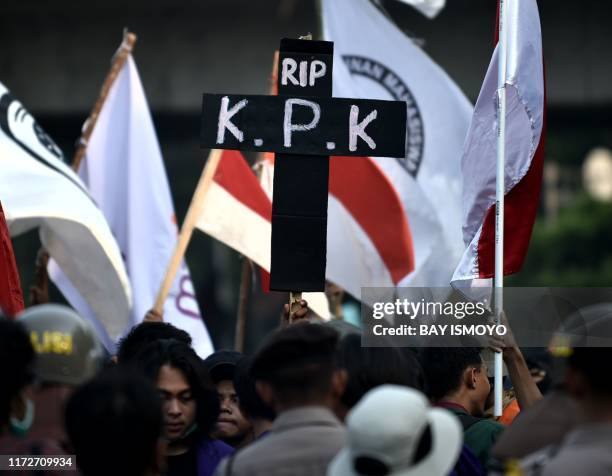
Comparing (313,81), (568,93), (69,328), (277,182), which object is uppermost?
(568,93)

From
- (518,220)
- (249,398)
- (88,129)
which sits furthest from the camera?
(88,129)

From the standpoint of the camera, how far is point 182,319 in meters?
9.62

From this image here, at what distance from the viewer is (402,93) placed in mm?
10609

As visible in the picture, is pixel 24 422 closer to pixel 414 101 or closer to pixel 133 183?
pixel 133 183

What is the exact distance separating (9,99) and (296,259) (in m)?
3.21

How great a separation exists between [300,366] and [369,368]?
23.2 inches

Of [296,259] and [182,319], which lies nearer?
[296,259]

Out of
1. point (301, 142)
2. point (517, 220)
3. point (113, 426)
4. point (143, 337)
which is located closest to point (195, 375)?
point (143, 337)

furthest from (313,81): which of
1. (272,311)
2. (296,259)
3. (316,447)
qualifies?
(272,311)

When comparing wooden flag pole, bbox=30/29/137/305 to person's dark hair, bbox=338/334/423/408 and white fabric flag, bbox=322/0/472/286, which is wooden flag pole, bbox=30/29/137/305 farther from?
person's dark hair, bbox=338/334/423/408

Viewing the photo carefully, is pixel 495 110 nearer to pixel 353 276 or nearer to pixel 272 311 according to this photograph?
pixel 353 276

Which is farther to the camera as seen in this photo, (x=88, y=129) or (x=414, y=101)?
(x=414, y=101)

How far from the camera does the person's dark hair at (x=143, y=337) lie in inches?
247

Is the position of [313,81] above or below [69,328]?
above
